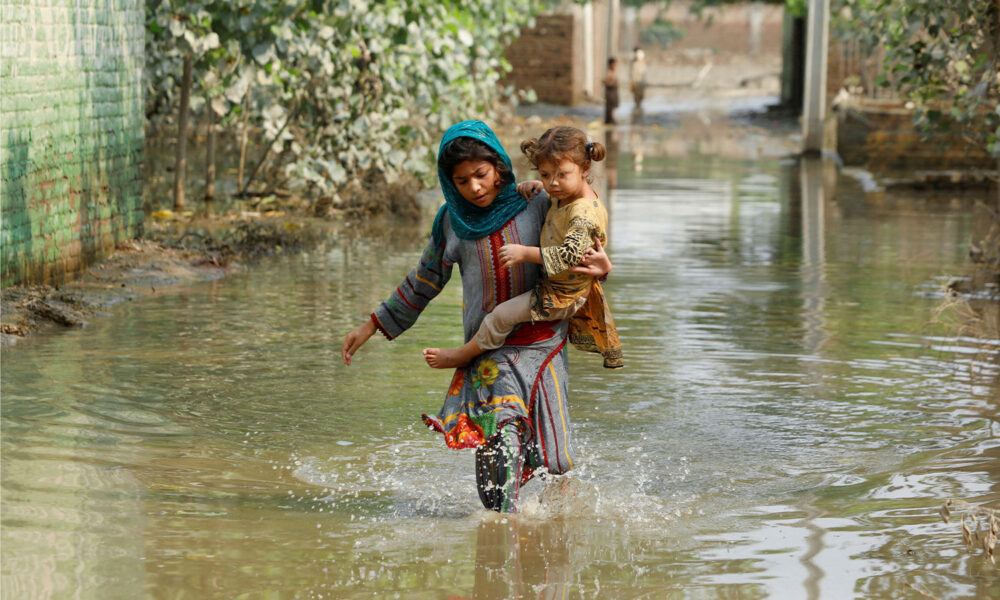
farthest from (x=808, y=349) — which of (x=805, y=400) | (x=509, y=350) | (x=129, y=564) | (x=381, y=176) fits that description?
(x=381, y=176)

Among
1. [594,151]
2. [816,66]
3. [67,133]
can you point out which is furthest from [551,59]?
[594,151]

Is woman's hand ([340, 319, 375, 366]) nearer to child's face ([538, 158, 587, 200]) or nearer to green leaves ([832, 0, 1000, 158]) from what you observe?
child's face ([538, 158, 587, 200])

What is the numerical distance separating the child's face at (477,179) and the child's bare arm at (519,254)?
0.23 metres

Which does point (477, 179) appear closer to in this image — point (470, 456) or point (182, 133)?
point (470, 456)

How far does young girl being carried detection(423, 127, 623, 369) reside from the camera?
4.47 metres

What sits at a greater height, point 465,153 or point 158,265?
point 465,153

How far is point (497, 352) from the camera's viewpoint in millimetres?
4727

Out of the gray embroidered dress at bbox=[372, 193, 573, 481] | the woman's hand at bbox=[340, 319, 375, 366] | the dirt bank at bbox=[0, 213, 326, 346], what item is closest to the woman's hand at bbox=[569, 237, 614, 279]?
the gray embroidered dress at bbox=[372, 193, 573, 481]

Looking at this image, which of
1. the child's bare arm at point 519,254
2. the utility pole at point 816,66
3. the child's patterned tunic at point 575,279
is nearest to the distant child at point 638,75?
the utility pole at point 816,66

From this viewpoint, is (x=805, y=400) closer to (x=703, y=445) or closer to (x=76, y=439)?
(x=703, y=445)

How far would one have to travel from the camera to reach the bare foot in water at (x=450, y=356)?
4691 mm

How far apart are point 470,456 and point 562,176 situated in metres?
1.70

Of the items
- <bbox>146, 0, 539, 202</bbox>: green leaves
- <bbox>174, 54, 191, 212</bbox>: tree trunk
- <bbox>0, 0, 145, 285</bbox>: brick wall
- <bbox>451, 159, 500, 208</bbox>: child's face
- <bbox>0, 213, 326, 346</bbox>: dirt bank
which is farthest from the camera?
<bbox>174, 54, 191, 212</bbox>: tree trunk

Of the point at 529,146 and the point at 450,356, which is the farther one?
the point at 450,356
